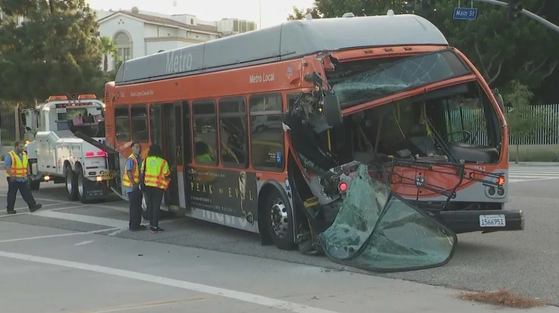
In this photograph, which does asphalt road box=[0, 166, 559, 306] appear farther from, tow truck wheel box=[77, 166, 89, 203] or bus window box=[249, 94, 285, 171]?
bus window box=[249, 94, 285, 171]

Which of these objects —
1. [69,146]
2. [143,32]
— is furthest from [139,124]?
[143,32]

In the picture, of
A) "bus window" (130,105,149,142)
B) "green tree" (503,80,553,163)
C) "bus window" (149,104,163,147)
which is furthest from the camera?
"green tree" (503,80,553,163)

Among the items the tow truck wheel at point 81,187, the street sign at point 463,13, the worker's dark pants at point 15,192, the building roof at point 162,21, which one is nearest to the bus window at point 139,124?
the worker's dark pants at point 15,192

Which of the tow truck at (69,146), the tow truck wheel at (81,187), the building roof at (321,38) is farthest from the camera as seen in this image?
the tow truck wheel at (81,187)

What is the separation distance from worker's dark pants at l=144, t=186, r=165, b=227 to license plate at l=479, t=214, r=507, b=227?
6200mm

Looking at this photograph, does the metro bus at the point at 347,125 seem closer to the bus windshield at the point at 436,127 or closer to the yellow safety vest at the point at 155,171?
the bus windshield at the point at 436,127

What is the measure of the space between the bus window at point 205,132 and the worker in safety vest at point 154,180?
27.5 inches

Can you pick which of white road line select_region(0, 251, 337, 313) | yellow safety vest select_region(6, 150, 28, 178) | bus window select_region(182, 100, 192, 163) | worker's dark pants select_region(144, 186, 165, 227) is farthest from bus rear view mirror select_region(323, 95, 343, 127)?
yellow safety vest select_region(6, 150, 28, 178)

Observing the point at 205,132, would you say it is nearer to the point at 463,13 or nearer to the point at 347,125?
the point at 347,125

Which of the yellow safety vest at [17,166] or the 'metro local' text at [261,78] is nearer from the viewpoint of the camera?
the 'metro local' text at [261,78]

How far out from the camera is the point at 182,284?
9.26m

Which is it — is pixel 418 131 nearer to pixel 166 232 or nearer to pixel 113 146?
pixel 166 232

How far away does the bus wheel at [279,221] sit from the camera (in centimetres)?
1105

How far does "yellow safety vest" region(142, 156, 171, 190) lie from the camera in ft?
45.4
